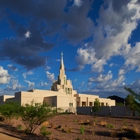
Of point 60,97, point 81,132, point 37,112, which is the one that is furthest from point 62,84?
point 37,112

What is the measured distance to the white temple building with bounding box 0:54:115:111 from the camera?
6053 cm

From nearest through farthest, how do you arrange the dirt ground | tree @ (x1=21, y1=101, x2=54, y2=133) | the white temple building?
the dirt ground, tree @ (x1=21, y1=101, x2=54, y2=133), the white temple building

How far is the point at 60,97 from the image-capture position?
6081 centimetres

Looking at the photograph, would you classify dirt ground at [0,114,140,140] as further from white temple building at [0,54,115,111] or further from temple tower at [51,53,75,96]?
temple tower at [51,53,75,96]

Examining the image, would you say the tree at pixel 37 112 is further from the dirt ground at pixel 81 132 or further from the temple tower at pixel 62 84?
the temple tower at pixel 62 84

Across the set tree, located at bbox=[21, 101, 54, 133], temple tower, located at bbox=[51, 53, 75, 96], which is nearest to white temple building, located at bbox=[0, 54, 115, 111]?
temple tower, located at bbox=[51, 53, 75, 96]

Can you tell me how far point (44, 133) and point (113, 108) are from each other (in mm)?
32912

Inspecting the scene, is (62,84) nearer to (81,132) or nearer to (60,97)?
(60,97)

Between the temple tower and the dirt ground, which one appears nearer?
the dirt ground

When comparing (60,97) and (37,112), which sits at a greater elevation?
(60,97)

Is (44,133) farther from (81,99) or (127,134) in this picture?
(81,99)

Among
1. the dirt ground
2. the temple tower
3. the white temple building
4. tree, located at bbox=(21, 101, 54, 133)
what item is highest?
the temple tower

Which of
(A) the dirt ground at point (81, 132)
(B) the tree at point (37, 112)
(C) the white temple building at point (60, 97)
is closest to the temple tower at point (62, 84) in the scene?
(C) the white temple building at point (60, 97)

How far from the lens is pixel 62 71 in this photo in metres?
77.0
